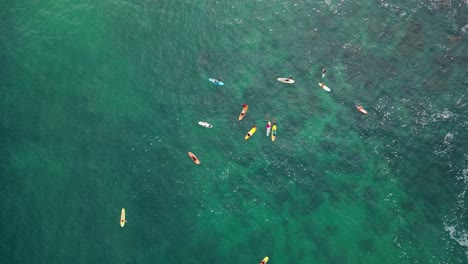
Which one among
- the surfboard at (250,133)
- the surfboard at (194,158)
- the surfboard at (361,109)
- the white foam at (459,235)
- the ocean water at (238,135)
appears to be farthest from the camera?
the surfboard at (250,133)

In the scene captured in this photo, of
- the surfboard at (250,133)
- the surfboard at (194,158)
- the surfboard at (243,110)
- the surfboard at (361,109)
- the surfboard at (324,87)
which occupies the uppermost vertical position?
the surfboard at (324,87)

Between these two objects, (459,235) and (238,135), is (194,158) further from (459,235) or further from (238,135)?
(459,235)

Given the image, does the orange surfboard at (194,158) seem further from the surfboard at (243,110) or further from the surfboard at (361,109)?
the surfboard at (361,109)

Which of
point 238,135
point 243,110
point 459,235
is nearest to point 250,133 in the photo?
point 238,135

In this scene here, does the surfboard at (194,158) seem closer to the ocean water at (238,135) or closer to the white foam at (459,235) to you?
the ocean water at (238,135)

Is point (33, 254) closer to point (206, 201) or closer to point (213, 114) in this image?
point (206, 201)

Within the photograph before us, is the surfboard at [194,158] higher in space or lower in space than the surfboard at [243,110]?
lower

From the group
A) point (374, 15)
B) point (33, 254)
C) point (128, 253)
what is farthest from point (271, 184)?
point (33, 254)

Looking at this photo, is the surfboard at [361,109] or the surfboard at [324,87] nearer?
the surfboard at [361,109]

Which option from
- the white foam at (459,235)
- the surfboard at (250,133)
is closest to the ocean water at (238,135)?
the white foam at (459,235)

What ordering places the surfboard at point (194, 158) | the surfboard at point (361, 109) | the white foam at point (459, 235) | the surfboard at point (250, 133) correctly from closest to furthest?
1. the white foam at point (459, 235)
2. the surfboard at point (361, 109)
3. the surfboard at point (194, 158)
4. the surfboard at point (250, 133)
